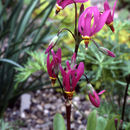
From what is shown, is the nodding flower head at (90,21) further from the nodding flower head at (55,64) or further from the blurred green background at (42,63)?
the blurred green background at (42,63)

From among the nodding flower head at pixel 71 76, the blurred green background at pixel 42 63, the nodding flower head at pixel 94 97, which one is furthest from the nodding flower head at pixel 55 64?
the blurred green background at pixel 42 63

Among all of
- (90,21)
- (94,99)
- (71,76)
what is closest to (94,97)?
(94,99)

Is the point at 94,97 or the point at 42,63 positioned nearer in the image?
the point at 94,97

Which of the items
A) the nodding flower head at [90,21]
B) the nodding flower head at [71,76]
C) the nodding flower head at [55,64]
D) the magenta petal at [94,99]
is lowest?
the magenta petal at [94,99]

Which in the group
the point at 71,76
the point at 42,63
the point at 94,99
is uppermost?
the point at 42,63

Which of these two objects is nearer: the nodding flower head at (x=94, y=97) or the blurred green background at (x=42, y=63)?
the nodding flower head at (x=94, y=97)

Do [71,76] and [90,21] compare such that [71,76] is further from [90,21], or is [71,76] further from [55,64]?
[90,21]

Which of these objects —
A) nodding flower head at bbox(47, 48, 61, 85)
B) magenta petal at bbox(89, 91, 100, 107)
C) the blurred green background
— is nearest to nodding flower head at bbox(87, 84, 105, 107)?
magenta petal at bbox(89, 91, 100, 107)

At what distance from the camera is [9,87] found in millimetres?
2225

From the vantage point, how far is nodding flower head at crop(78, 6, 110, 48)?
0.96 metres

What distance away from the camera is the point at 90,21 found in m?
0.99

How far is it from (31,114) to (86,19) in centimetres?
176

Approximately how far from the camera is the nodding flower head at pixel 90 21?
963mm

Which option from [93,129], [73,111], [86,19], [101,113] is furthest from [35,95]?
[86,19]
